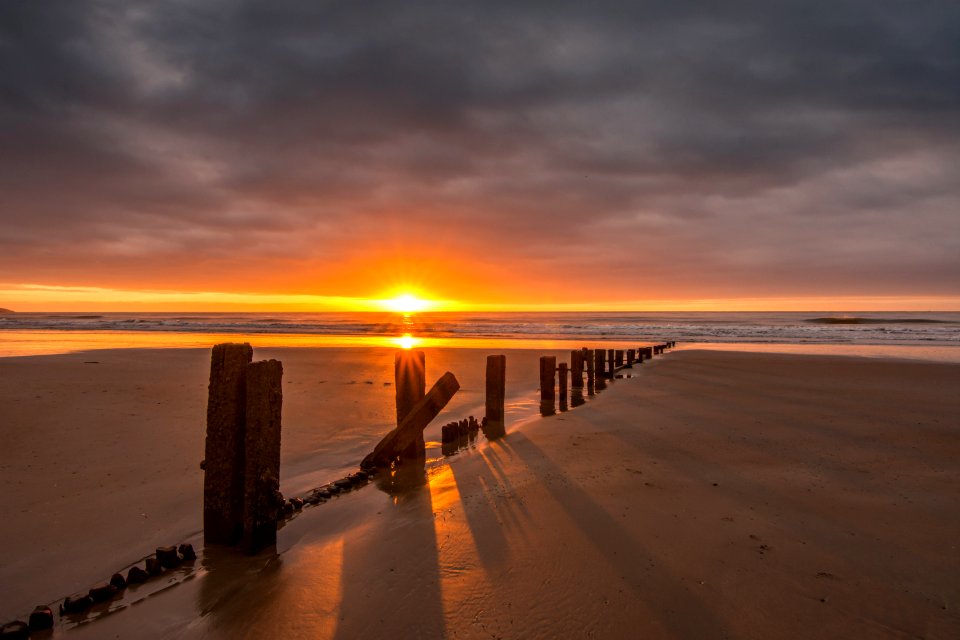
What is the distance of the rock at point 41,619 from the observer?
323 cm

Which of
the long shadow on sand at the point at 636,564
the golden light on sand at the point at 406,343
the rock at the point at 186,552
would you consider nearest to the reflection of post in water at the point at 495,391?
the long shadow on sand at the point at 636,564

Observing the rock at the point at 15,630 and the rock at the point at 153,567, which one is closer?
the rock at the point at 15,630

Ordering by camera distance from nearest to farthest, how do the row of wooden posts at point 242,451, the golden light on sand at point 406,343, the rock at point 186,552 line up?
the rock at point 186,552 → the row of wooden posts at point 242,451 → the golden light on sand at point 406,343

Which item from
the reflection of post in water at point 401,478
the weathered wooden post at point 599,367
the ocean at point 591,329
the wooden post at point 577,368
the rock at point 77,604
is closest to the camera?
the rock at point 77,604

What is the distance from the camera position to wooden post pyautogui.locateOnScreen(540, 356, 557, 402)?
36.7ft

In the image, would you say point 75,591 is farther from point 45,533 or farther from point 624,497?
point 624,497

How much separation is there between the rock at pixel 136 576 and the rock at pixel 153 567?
0.11 ft

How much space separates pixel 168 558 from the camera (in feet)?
13.1

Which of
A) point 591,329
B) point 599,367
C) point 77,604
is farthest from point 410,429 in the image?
point 591,329

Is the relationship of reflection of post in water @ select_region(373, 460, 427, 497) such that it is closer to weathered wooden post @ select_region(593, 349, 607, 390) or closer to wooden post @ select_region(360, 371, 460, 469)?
wooden post @ select_region(360, 371, 460, 469)

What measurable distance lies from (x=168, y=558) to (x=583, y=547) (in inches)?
128

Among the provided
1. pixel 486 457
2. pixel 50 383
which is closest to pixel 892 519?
pixel 486 457

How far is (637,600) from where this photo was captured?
10.9ft

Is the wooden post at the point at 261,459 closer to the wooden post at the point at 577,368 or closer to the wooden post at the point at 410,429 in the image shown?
the wooden post at the point at 410,429
